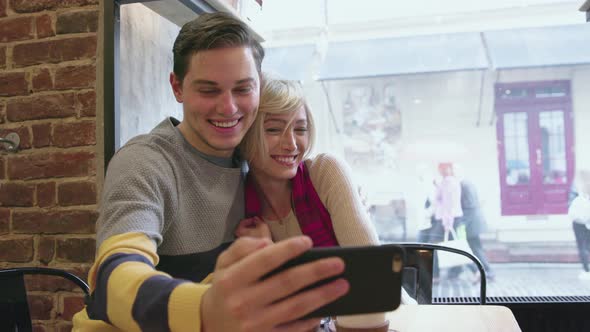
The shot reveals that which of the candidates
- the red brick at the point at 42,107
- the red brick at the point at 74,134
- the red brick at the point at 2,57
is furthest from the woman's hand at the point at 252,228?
the red brick at the point at 2,57

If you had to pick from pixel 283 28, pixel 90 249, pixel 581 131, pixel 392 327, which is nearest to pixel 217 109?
pixel 392 327

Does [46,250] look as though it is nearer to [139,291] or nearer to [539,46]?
[139,291]

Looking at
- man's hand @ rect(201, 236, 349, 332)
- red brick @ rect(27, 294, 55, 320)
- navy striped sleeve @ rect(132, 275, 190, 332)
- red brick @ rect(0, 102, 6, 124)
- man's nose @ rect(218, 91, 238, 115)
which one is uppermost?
red brick @ rect(0, 102, 6, 124)

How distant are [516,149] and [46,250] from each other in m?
3.37

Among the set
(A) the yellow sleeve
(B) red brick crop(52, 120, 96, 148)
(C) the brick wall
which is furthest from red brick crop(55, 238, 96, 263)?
(A) the yellow sleeve

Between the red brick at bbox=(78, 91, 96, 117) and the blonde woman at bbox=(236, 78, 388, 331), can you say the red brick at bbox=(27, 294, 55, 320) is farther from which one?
the blonde woman at bbox=(236, 78, 388, 331)

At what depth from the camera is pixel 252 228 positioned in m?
1.37

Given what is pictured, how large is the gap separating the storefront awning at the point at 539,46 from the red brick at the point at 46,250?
3343mm

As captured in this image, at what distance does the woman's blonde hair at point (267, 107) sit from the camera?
59.6 inches

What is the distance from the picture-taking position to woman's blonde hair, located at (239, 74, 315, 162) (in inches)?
59.6

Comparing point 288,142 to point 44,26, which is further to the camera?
point 44,26

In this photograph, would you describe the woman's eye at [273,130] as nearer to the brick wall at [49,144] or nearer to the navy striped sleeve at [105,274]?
the brick wall at [49,144]

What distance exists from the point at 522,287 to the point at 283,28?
267 centimetres

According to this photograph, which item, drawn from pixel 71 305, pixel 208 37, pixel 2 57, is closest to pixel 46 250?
pixel 71 305
